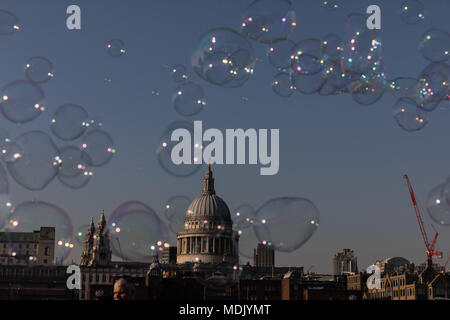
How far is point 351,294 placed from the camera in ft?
382

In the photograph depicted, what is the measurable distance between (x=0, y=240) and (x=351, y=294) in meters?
104

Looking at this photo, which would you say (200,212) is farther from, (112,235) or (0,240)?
(112,235)

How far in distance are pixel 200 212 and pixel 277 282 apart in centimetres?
7412

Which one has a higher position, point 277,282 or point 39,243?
point 39,243

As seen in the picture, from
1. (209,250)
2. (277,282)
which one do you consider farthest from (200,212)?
(277,282)

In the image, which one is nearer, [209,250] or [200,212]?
[209,250]

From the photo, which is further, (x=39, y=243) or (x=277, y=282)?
(x=39, y=243)

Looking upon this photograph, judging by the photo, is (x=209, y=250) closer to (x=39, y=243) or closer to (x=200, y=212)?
(x=200, y=212)
